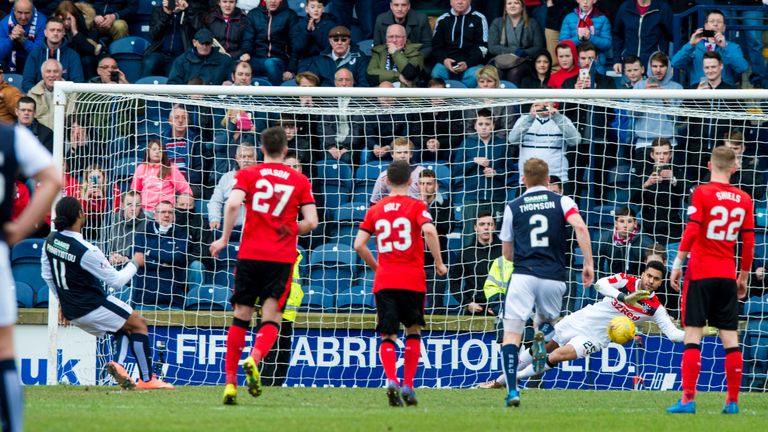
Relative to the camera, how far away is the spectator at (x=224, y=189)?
1403 cm

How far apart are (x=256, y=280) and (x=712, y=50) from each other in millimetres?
8523

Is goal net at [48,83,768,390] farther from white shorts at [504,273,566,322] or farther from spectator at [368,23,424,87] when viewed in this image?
white shorts at [504,273,566,322]

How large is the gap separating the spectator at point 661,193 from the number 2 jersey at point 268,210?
581cm

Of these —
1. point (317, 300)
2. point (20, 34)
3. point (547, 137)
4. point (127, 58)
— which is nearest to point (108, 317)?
point (317, 300)

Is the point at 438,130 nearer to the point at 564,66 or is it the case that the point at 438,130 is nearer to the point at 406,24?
the point at 564,66

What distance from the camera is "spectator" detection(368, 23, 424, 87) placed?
16.7m

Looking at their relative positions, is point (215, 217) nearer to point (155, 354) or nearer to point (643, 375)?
point (155, 354)

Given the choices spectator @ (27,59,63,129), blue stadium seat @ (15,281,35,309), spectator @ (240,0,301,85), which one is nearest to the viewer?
blue stadium seat @ (15,281,35,309)

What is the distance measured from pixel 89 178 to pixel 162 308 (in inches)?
67.1

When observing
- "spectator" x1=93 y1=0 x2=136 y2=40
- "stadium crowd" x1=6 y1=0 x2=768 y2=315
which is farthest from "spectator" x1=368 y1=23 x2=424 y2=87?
"spectator" x1=93 y1=0 x2=136 y2=40

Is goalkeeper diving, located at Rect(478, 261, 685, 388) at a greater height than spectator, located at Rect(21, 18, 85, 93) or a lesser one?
lesser

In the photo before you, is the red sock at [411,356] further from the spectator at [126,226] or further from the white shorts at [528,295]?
the spectator at [126,226]

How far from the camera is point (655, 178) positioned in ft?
47.2

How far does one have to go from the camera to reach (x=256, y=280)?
995 cm
